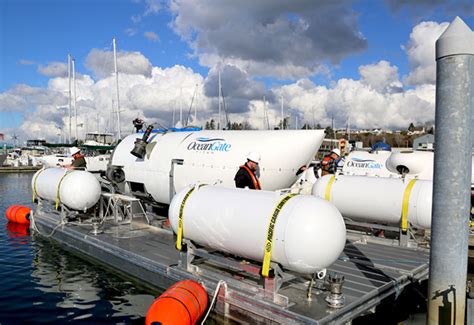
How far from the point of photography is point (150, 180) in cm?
1104

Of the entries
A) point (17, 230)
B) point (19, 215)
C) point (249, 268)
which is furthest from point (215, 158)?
point (19, 215)

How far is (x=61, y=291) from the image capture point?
25.8 feet

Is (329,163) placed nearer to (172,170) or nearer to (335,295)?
(172,170)

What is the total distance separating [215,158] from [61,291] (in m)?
4.42

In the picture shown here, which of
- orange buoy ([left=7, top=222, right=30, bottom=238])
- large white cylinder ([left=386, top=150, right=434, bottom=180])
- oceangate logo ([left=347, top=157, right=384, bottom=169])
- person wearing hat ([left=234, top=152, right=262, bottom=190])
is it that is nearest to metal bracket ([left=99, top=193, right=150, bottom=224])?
orange buoy ([left=7, top=222, right=30, bottom=238])

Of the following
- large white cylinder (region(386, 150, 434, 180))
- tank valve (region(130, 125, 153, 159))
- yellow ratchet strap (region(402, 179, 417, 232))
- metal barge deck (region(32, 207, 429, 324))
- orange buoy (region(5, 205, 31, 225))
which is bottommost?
orange buoy (region(5, 205, 31, 225))

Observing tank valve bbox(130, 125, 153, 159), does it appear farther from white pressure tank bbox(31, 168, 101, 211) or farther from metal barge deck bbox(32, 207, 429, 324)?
metal barge deck bbox(32, 207, 429, 324)

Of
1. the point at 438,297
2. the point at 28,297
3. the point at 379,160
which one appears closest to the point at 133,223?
the point at 28,297

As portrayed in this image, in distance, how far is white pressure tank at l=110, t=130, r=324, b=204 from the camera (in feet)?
29.6

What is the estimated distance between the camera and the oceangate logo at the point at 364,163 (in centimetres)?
1811

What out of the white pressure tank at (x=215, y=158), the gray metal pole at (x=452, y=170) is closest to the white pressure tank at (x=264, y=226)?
the gray metal pole at (x=452, y=170)

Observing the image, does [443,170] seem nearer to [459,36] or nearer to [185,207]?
[459,36]

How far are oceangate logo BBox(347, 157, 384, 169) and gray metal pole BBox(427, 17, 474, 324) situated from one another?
45.8 ft

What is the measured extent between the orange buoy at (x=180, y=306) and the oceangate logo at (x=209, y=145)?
13.8 ft
